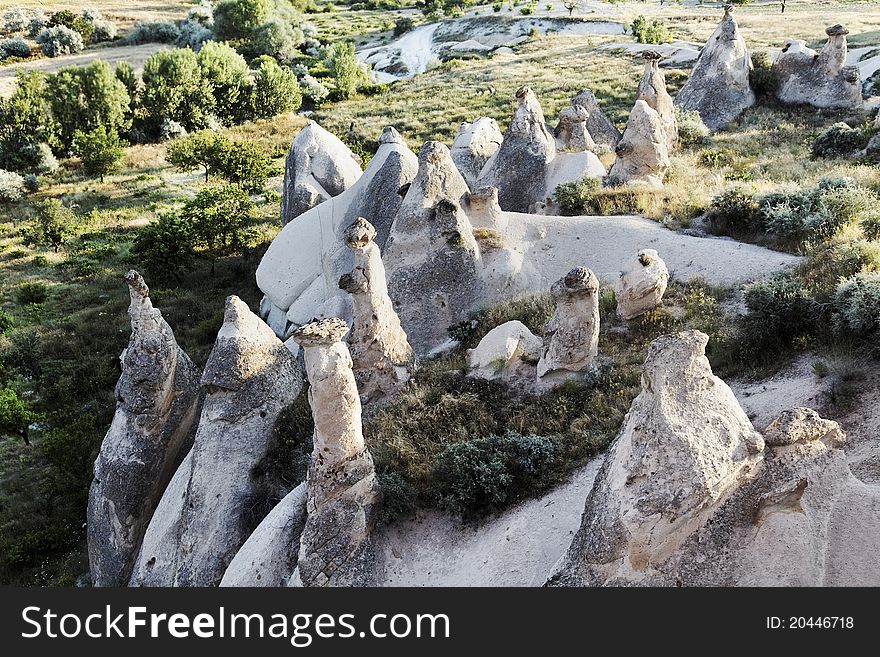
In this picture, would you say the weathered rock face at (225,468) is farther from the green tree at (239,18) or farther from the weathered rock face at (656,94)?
the green tree at (239,18)

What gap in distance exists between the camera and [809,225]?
15547 millimetres

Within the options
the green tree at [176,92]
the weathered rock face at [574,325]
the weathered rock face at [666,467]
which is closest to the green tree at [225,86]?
the green tree at [176,92]

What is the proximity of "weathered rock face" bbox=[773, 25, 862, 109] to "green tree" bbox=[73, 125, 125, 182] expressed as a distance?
1260 inches

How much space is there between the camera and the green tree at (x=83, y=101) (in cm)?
4231

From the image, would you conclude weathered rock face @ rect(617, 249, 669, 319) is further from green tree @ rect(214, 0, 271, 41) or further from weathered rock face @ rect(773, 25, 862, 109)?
green tree @ rect(214, 0, 271, 41)

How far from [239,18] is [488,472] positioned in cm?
6822

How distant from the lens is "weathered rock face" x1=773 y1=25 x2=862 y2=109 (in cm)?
2792

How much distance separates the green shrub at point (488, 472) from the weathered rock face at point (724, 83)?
906 inches

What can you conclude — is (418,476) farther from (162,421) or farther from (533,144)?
(533,144)

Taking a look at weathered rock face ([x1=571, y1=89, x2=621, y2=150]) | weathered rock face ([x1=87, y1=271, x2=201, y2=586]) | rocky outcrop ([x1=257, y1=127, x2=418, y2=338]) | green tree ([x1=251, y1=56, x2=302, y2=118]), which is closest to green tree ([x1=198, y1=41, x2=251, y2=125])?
green tree ([x1=251, y1=56, x2=302, y2=118])

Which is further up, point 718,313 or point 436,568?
point 718,313

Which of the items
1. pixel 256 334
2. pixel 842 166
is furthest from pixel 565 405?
pixel 842 166

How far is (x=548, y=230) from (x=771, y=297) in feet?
22.3
